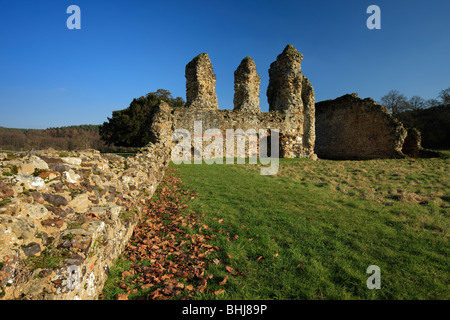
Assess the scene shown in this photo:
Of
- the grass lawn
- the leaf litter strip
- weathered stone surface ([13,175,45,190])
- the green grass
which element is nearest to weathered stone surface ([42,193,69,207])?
weathered stone surface ([13,175,45,190])

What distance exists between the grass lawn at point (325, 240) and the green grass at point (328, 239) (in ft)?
0.05

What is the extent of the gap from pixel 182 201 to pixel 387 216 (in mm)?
6094

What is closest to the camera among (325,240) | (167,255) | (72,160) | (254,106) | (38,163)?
(38,163)

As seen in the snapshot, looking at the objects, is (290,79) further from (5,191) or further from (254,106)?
(5,191)

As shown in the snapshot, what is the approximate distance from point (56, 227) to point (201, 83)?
58.6 feet

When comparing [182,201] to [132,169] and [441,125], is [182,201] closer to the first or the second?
[132,169]

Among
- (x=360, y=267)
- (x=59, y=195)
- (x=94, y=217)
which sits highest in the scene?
(x=59, y=195)

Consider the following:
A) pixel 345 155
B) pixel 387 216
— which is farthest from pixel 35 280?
pixel 345 155

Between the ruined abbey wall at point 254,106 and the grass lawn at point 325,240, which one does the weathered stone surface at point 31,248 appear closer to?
the grass lawn at point 325,240

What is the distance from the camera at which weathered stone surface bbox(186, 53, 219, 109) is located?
19164 millimetres

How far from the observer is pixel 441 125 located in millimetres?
36438

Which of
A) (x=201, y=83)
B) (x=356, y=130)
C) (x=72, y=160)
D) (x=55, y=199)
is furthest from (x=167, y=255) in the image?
(x=356, y=130)

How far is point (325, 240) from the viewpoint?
463 cm

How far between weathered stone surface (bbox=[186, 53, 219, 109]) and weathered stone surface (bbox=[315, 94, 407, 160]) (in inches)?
610
